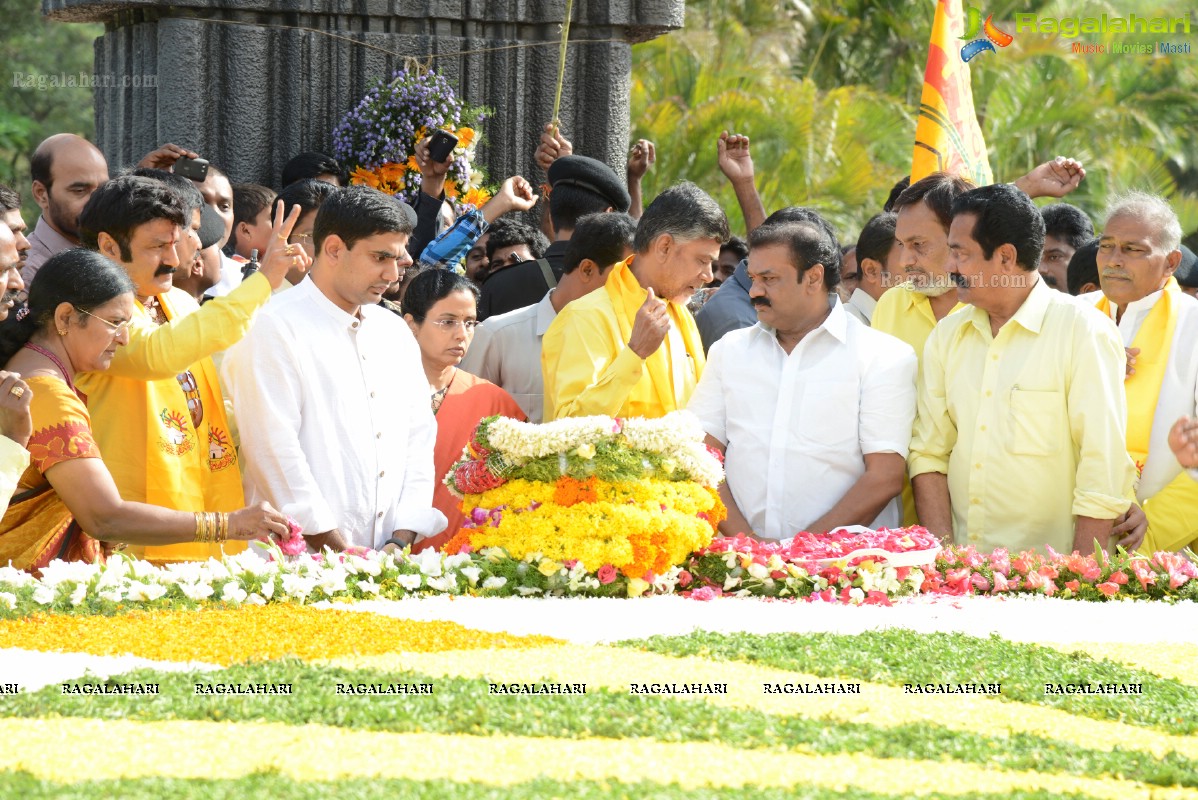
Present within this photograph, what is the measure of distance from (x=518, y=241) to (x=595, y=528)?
3507mm

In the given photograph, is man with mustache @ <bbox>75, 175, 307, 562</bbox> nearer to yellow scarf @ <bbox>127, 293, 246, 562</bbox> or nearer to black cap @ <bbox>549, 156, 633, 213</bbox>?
yellow scarf @ <bbox>127, 293, 246, 562</bbox>

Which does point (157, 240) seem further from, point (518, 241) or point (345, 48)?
point (345, 48)

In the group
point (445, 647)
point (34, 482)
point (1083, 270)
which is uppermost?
point (1083, 270)

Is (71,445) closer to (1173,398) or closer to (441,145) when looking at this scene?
(441,145)

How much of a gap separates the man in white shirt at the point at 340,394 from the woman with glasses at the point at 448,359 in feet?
1.91

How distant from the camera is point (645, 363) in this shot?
20.0 ft

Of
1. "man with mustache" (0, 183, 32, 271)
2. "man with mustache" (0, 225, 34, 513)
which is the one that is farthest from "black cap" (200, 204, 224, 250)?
"man with mustache" (0, 225, 34, 513)

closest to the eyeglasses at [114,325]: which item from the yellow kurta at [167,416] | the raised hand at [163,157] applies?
the yellow kurta at [167,416]

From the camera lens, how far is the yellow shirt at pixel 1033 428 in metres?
5.49

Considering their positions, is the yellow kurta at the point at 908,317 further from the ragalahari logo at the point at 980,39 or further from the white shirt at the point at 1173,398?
the ragalahari logo at the point at 980,39

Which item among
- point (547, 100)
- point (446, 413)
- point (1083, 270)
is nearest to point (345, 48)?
point (547, 100)

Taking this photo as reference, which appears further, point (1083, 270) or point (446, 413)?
point (1083, 270)

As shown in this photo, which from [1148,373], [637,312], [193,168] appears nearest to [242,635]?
[637,312]

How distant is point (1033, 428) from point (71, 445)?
3269mm
